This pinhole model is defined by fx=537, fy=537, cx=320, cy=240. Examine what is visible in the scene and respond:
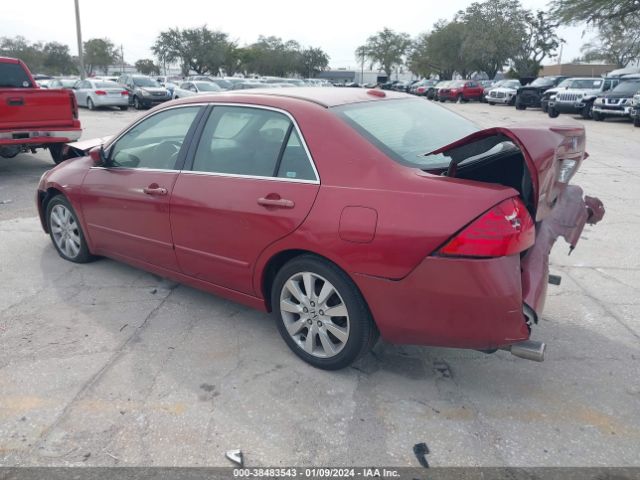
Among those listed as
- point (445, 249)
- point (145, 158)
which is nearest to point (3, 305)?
point (145, 158)

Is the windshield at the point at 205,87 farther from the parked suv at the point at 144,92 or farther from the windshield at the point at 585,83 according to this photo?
the windshield at the point at 585,83

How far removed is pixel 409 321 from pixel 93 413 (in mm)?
1757

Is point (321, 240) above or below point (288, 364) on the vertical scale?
above

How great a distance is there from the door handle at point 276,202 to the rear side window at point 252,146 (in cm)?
16

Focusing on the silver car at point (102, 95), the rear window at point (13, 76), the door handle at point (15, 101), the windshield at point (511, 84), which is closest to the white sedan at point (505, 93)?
the windshield at point (511, 84)

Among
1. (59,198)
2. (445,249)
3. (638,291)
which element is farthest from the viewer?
(59,198)

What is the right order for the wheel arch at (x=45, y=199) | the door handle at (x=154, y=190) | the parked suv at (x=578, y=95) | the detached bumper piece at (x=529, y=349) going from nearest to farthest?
1. the detached bumper piece at (x=529, y=349)
2. the door handle at (x=154, y=190)
3. the wheel arch at (x=45, y=199)
4. the parked suv at (x=578, y=95)

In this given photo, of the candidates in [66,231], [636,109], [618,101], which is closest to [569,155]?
[66,231]

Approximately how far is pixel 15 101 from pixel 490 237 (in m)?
8.49

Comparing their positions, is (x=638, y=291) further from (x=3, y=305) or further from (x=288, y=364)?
(x=3, y=305)

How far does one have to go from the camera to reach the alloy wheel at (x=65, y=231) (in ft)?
16.2

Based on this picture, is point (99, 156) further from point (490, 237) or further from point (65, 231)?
point (490, 237)

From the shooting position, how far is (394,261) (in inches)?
108

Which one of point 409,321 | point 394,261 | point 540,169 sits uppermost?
point 540,169
